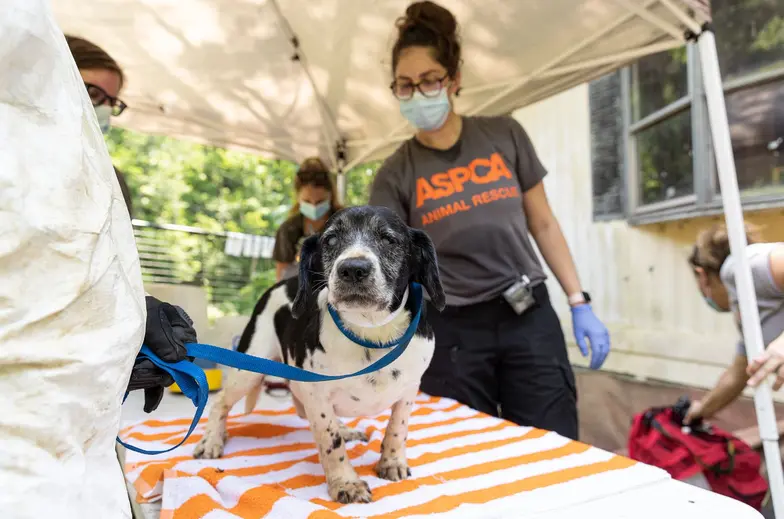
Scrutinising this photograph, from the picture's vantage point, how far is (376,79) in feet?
11.4

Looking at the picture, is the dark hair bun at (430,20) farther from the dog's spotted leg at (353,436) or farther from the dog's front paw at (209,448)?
the dog's front paw at (209,448)

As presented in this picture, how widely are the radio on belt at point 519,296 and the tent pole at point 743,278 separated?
749 millimetres

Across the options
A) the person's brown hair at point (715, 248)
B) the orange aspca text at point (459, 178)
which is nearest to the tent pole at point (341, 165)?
the orange aspca text at point (459, 178)

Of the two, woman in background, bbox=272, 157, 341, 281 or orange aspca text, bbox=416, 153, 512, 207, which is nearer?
orange aspca text, bbox=416, 153, 512, 207

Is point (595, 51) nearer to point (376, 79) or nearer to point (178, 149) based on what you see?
point (376, 79)

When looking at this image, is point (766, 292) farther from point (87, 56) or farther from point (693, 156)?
point (87, 56)

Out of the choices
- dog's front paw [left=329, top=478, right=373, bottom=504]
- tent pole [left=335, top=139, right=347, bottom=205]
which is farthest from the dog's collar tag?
tent pole [left=335, top=139, right=347, bottom=205]

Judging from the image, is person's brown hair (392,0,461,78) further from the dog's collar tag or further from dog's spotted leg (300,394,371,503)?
dog's spotted leg (300,394,371,503)

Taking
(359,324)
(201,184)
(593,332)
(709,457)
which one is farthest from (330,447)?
(201,184)

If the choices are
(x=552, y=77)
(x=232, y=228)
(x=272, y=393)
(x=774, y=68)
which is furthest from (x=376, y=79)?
(x=232, y=228)

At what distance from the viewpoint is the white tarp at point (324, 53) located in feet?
8.25

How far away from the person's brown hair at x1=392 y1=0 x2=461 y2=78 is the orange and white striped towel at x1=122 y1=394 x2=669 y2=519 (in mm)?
1538

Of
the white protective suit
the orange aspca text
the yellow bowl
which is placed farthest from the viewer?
the yellow bowl

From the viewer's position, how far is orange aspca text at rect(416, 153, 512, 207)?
6.86ft
